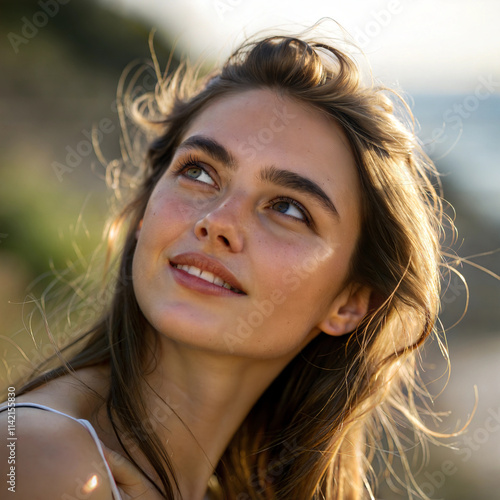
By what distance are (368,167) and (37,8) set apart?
6.78 m

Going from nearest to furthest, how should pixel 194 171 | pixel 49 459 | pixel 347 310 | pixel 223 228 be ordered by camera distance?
pixel 49 459 < pixel 223 228 < pixel 194 171 < pixel 347 310

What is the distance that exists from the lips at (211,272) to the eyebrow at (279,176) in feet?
1.36

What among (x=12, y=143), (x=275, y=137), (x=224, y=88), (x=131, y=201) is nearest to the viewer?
(x=275, y=137)

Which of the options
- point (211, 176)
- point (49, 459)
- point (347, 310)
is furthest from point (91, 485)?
point (347, 310)

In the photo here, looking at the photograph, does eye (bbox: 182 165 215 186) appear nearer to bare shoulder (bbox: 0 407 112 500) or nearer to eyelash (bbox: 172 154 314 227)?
eyelash (bbox: 172 154 314 227)

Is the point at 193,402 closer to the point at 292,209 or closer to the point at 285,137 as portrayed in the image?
the point at 292,209

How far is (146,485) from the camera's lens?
2.06 metres

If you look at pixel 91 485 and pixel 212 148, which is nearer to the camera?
pixel 91 485

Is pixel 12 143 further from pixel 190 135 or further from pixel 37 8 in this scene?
pixel 190 135

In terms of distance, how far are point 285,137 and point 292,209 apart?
309mm

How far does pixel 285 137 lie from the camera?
2348 millimetres

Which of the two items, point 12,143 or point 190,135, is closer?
point 190,135

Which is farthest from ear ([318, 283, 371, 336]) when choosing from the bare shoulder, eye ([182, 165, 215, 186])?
the bare shoulder

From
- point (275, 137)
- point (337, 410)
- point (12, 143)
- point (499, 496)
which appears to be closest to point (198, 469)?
point (337, 410)
